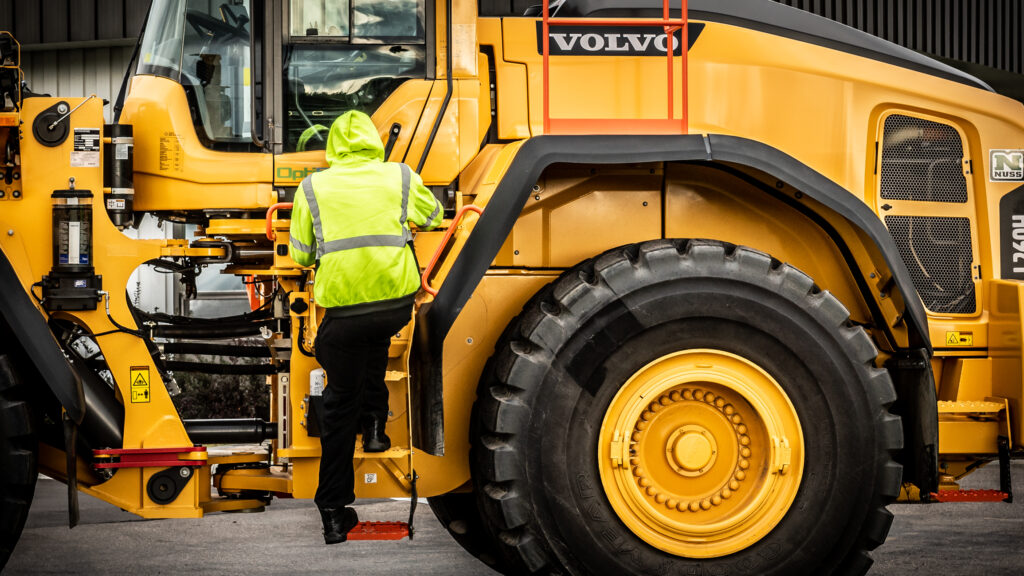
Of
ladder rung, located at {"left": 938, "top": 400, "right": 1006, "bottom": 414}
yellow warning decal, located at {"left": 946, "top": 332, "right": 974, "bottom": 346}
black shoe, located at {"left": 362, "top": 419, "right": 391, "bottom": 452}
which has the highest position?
A: yellow warning decal, located at {"left": 946, "top": 332, "right": 974, "bottom": 346}

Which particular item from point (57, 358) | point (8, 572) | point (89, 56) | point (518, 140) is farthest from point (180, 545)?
point (89, 56)

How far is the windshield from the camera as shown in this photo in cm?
502

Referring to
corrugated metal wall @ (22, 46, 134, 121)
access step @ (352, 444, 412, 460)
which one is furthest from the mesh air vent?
corrugated metal wall @ (22, 46, 134, 121)

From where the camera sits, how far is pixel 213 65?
199 inches

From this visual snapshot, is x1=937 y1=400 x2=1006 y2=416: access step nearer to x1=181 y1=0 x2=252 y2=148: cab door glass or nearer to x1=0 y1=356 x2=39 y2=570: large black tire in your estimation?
x1=181 y1=0 x2=252 y2=148: cab door glass

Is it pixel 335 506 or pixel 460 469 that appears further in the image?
pixel 460 469

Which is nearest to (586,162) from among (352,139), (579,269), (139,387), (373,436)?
(579,269)

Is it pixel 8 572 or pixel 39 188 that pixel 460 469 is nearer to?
pixel 39 188

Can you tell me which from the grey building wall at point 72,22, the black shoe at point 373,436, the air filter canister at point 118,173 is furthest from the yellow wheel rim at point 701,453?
the grey building wall at point 72,22

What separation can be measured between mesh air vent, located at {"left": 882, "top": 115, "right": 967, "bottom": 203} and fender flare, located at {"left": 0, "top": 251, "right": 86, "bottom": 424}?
13.1ft

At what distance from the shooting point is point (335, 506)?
471cm

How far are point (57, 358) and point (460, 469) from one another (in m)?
1.87

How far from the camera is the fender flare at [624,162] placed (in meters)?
4.60

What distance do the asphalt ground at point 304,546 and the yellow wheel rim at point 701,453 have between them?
169 cm
